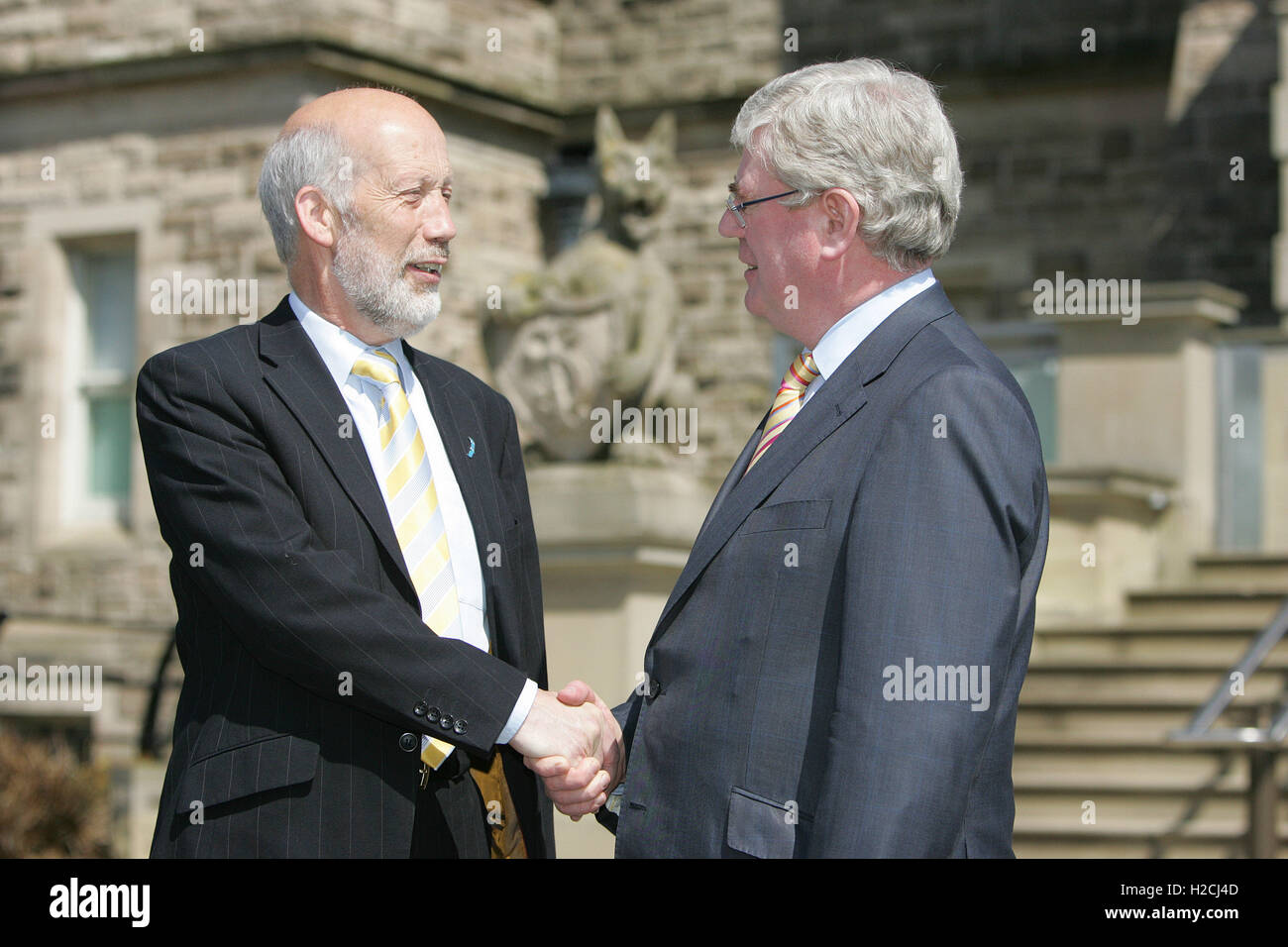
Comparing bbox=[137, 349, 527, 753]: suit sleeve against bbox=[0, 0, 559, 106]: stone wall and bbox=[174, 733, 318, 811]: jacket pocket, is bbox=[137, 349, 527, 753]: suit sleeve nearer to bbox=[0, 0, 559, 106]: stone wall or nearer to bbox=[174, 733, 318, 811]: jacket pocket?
bbox=[174, 733, 318, 811]: jacket pocket

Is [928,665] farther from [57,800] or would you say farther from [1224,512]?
[57,800]

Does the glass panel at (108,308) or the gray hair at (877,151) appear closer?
the gray hair at (877,151)

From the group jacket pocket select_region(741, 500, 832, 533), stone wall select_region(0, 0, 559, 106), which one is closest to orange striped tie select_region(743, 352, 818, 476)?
jacket pocket select_region(741, 500, 832, 533)

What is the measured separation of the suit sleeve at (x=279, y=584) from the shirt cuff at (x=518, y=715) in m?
0.02

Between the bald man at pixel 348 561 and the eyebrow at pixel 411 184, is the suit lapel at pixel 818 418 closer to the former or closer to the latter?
the bald man at pixel 348 561

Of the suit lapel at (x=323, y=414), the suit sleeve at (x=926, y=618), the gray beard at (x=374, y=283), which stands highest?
the gray beard at (x=374, y=283)

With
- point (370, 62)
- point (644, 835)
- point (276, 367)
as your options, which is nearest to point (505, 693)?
point (644, 835)

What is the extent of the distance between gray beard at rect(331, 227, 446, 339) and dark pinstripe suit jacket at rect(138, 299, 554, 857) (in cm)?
16

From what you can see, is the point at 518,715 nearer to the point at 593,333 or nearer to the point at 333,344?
the point at 333,344

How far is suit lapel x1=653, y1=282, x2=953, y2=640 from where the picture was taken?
268cm

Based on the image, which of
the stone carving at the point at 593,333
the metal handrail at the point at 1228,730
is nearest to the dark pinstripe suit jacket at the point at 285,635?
the stone carving at the point at 593,333

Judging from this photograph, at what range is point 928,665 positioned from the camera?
240 centimetres

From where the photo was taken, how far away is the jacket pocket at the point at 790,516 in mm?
2598

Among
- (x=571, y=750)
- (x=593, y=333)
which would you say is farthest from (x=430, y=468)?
(x=593, y=333)
